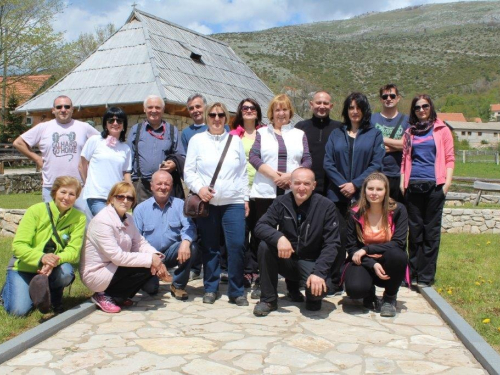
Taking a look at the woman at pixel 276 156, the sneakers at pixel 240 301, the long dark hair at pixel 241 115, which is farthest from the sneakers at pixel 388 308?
the long dark hair at pixel 241 115

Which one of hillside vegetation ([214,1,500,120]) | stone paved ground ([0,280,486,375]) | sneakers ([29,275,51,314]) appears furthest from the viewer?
hillside vegetation ([214,1,500,120])

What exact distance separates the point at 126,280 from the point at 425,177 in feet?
10.9

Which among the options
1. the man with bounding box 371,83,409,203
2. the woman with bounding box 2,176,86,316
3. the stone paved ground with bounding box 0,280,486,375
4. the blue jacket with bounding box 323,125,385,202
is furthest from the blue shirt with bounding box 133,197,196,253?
the man with bounding box 371,83,409,203

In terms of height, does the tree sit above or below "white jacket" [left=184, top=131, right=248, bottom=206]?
above

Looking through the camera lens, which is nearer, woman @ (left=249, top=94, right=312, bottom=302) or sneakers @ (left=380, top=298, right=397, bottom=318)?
sneakers @ (left=380, top=298, right=397, bottom=318)

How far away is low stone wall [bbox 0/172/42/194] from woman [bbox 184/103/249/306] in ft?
50.3

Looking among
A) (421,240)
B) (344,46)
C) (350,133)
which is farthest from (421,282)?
(344,46)

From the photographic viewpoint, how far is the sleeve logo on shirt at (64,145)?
19.9 ft

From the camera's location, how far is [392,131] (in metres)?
6.25

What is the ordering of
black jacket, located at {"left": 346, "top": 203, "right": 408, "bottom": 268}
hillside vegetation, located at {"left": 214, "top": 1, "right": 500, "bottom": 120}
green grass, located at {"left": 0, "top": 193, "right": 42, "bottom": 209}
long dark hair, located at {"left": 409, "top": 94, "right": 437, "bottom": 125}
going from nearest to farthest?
black jacket, located at {"left": 346, "top": 203, "right": 408, "bottom": 268} → long dark hair, located at {"left": 409, "top": 94, "right": 437, "bottom": 125} → green grass, located at {"left": 0, "top": 193, "right": 42, "bottom": 209} → hillside vegetation, located at {"left": 214, "top": 1, "right": 500, "bottom": 120}

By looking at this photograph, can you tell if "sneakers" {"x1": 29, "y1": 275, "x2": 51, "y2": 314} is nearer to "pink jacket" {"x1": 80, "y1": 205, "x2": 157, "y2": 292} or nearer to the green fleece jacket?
the green fleece jacket

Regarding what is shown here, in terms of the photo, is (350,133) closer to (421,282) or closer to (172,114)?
(421,282)

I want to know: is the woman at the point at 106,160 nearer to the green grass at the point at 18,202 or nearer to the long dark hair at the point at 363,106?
the long dark hair at the point at 363,106

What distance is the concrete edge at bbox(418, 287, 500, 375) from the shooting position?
149 inches
